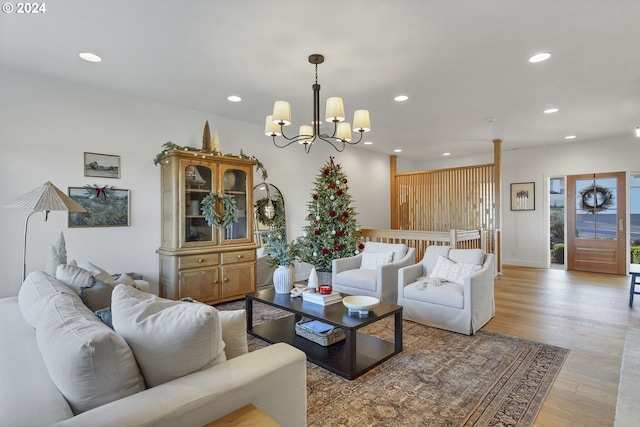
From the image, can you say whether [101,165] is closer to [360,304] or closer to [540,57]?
[360,304]

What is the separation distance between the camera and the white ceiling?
2314 millimetres

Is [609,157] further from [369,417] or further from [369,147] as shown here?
[369,417]

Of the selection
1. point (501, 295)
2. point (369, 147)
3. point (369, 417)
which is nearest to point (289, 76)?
point (369, 417)

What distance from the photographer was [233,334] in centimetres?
148

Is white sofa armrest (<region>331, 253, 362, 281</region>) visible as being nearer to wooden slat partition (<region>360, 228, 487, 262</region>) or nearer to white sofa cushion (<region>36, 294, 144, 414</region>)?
wooden slat partition (<region>360, 228, 487, 262</region>)

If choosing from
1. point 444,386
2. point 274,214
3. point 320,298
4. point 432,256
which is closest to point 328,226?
point 274,214

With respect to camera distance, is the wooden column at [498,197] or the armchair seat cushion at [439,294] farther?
the wooden column at [498,197]

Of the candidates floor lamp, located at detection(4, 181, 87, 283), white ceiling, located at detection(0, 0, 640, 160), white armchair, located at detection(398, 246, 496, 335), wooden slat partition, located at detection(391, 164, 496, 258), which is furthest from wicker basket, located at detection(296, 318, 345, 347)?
wooden slat partition, located at detection(391, 164, 496, 258)

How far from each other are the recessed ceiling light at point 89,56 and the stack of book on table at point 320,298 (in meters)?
2.91

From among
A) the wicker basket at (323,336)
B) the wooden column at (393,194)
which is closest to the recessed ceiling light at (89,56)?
the wicker basket at (323,336)

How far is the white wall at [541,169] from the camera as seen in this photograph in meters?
6.35

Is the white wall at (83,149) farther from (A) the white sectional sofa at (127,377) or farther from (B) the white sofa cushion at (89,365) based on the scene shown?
(B) the white sofa cushion at (89,365)

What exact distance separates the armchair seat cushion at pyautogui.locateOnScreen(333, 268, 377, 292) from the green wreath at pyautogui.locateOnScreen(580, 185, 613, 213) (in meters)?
5.40

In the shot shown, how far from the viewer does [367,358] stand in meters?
2.70
